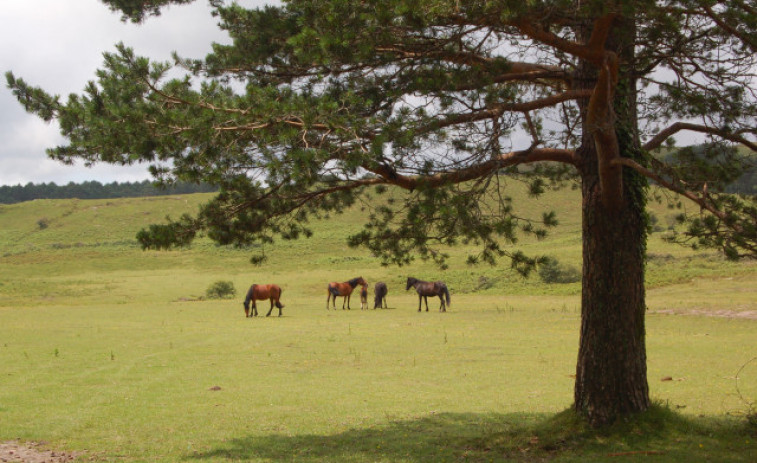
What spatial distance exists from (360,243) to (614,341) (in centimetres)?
342

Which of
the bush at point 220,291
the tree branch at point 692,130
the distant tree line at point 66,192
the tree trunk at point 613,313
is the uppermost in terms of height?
Result: the distant tree line at point 66,192

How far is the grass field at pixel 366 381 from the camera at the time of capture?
25.5 ft

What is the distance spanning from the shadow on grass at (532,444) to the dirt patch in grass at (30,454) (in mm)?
1552

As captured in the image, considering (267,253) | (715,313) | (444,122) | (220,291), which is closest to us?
(444,122)

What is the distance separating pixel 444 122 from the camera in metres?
7.29

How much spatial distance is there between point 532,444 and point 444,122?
12.7 ft

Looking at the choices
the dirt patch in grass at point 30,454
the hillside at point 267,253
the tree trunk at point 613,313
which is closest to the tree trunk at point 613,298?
the tree trunk at point 613,313

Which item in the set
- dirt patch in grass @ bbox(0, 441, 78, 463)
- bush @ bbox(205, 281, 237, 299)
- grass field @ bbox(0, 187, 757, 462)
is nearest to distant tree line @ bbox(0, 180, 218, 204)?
bush @ bbox(205, 281, 237, 299)

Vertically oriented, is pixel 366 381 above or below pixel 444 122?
below

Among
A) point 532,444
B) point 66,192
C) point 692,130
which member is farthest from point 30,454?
point 66,192

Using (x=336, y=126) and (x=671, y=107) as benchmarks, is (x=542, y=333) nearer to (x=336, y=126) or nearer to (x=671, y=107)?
(x=671, y=107)

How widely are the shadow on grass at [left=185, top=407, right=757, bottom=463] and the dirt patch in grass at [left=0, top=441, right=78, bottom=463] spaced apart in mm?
1552

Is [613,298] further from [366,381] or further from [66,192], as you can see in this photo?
[66,192]

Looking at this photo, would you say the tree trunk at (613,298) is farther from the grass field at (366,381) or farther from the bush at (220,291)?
the bush at (220,291)
